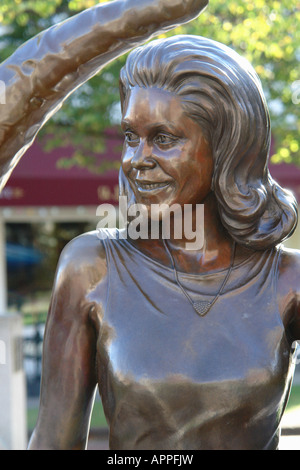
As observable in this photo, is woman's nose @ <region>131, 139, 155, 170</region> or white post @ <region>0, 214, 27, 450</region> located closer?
woman's nose @ <region>131, 139, 155, 170</region>

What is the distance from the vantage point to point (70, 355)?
5.56 feet

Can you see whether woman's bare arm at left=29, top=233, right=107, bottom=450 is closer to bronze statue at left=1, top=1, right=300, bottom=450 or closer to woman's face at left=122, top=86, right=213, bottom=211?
bronze statue at left=1, top=1, right=300, bottom=450

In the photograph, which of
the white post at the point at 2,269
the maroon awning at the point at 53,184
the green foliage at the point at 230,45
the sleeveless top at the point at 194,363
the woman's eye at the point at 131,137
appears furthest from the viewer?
Answer: the white post at the point at 2,269

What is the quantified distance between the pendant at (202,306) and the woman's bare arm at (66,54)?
0.61m

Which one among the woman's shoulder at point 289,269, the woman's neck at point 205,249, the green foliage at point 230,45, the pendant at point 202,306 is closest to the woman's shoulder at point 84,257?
the woman's neck at point 205,249

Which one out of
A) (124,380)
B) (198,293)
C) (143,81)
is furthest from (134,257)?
(143,81)

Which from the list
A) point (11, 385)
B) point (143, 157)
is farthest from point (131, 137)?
point (11, 385)

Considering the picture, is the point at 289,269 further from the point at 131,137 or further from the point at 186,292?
the point at 131,137

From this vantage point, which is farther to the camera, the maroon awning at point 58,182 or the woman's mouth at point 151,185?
the maroon awning at point 58,182

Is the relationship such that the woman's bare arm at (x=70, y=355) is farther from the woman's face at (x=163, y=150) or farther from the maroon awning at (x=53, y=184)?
the maroon awning at (x=53, y=184)

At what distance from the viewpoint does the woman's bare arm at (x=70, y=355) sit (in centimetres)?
169

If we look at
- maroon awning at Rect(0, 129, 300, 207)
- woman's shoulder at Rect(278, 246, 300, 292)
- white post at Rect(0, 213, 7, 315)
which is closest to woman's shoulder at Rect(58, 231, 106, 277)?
woman's shoulder at Rect(278, 246, 300, 292)

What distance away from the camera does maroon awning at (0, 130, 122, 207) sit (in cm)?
1123

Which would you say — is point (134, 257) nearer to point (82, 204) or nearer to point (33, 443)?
point (33, 443)
